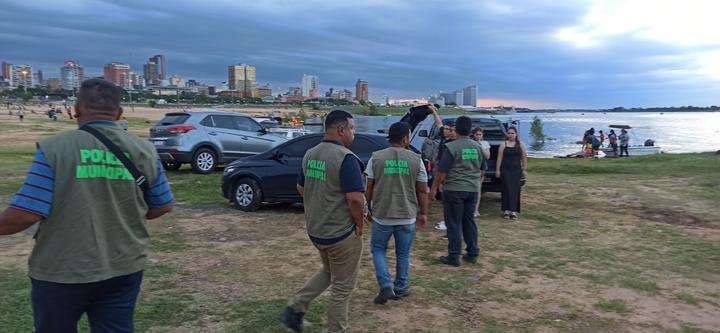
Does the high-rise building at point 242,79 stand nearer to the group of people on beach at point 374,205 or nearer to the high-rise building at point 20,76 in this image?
the high-rise building at point 20,76

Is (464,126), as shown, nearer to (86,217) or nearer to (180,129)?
(86,217)

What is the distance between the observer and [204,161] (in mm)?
13141

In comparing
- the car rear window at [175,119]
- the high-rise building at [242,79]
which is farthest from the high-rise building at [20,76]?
the car rear window at [175,119]

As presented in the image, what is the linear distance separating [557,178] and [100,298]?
44.9 feet

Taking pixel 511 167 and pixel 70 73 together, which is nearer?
pixel 511 167

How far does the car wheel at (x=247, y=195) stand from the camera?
354 inches

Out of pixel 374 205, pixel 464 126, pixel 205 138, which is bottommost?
pixel 374 205

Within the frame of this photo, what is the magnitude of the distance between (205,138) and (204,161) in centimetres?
59

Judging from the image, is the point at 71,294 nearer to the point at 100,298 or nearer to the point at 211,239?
the point at 100,298

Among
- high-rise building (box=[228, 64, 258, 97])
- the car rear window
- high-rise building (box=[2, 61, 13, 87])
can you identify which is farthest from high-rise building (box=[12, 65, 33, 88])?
the car rear window

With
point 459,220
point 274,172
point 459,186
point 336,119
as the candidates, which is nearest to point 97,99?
point 336,119

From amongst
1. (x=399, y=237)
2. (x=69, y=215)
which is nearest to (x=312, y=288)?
(x=399, y=237)

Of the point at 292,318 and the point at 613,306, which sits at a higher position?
the point at 292,318

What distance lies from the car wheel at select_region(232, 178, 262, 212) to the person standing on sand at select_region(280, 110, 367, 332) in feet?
17.4
